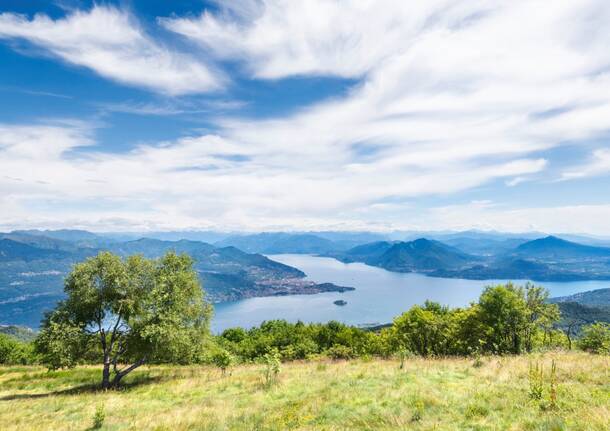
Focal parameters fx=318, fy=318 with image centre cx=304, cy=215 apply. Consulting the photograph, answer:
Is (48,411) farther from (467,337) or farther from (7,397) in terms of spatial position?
(467,337)

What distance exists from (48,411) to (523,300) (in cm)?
5133

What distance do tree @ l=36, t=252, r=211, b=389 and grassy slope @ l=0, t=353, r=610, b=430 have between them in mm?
2687

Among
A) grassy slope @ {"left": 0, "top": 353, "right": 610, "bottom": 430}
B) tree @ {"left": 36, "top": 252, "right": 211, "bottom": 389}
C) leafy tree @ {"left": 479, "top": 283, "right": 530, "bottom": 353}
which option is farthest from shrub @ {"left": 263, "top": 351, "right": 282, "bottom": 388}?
leafy tree @ {"left": 479, "top": 283, "right": 530, "bottom": 353}

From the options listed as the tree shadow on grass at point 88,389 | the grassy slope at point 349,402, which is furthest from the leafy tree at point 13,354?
the grassy slope at point 349,402

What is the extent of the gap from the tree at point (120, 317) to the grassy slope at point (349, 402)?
2.69m

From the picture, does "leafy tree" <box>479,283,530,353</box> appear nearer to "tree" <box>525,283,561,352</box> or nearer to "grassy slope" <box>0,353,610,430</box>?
"tree" <box>525,283,561,352</box>

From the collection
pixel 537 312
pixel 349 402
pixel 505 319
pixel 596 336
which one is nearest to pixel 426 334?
pixel 505 319

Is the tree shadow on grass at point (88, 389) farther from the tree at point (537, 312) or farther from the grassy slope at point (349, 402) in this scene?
the tree at point (537, 312)

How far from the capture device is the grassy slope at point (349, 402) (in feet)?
33.4

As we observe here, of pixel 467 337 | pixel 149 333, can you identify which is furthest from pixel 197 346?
pixel 467 337

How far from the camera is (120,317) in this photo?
26047 millimetres

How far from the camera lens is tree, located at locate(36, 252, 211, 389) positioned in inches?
955

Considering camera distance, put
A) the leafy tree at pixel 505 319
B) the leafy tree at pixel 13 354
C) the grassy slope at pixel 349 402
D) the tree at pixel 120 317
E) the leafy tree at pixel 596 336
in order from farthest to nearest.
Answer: the leafy tree at pixel 13 354
the leafy tree at pixel 596 336
the leafy tree at pixel 505 319
the tree at pixel 120 317
the grassy slope at pixel 349 402

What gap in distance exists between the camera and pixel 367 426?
412 inches
